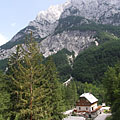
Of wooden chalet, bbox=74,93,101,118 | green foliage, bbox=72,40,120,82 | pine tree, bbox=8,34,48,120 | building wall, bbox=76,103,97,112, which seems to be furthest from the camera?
green foliage, bbox=72,40,120,82

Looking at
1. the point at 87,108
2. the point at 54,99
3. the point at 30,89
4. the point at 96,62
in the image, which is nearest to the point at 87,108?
the point at 87,108

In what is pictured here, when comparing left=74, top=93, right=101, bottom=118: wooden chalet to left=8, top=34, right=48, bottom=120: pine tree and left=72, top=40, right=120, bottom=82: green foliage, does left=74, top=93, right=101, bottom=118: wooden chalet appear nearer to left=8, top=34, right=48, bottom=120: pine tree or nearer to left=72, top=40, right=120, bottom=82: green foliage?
left=8, top=34, right=48, bottom=120: pine tree

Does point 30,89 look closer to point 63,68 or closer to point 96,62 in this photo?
point 96,62

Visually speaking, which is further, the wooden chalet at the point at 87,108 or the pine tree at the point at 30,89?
the wooden chalet at the point at 87,108

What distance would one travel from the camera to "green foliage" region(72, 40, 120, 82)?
144 metres

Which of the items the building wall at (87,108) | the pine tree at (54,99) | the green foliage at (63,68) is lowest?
the building wall at (87,108)

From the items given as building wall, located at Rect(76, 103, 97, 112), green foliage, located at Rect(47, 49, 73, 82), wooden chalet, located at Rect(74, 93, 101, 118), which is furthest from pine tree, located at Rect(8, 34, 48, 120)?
green foliage, located at Rect(47, 49, 73, 82)

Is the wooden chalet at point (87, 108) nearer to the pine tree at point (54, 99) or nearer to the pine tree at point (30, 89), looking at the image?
the pine tree at point (54, 99)

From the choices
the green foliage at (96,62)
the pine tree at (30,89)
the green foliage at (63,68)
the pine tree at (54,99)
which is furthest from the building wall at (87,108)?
the green foliage at (63,68)

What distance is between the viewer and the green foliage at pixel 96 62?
14362cm

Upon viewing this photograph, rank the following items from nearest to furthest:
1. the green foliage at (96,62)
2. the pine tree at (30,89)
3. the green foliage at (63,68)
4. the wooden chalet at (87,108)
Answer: the pine tree at (30,89), the wooden chalet at (87,108), the green foliage at (96,62), the green foliage at (63,68)

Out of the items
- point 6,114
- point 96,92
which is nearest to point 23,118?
point 6,114

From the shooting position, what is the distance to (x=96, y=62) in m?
160

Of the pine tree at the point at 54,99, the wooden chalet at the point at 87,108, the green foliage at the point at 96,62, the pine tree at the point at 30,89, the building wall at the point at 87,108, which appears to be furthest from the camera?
the green foliage at the point at 96,62
